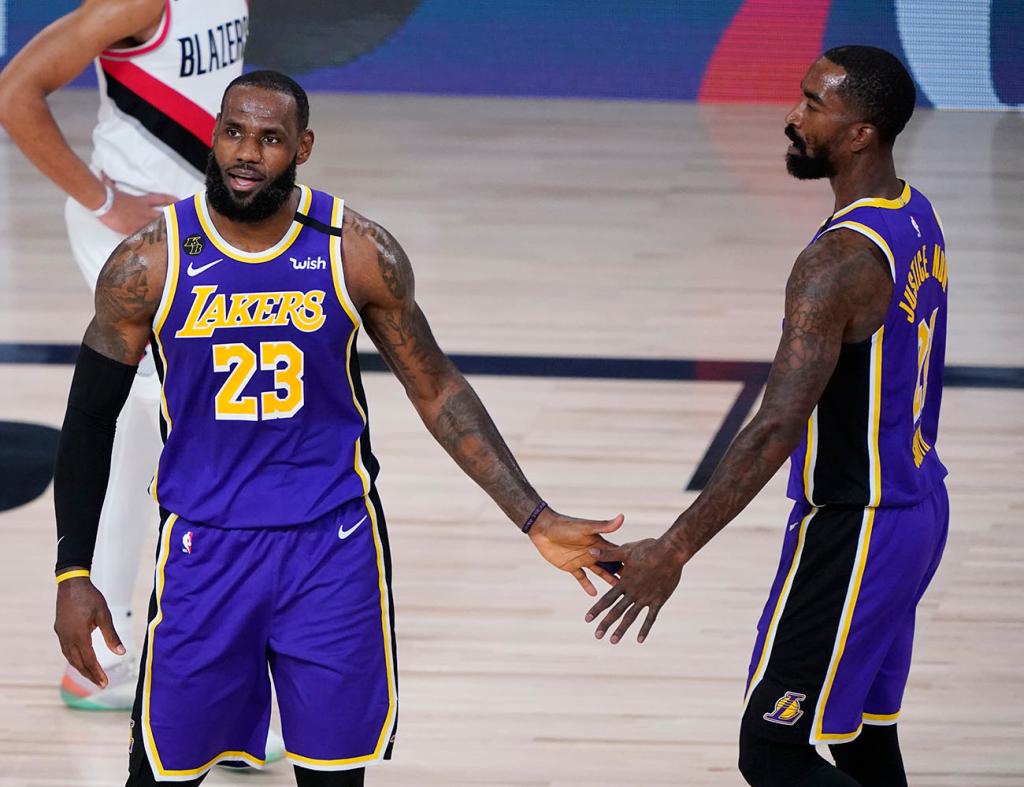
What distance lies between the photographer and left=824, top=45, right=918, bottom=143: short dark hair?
284 centimetres

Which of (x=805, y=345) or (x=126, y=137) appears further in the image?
(x=126, y=137)

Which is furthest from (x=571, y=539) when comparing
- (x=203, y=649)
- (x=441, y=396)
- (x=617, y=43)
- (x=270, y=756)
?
(x=617, y=43)

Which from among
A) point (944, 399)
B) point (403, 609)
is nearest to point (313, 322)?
point (403, 609)

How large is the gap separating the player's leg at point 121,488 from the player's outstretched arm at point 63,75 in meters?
0.12

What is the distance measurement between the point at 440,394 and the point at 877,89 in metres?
0.87

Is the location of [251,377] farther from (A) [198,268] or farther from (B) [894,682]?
(B) [894,682]

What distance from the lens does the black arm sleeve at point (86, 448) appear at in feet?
8.99

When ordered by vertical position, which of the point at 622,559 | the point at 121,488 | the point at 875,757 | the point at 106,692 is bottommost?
the point at 106,692

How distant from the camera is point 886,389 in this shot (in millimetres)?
2783

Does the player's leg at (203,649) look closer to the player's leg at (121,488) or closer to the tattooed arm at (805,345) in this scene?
the tattooed arm at (805,345)

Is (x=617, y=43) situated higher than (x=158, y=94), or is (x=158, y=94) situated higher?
(x=158, y=94)

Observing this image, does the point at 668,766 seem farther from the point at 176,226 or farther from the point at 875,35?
the point at 875,35

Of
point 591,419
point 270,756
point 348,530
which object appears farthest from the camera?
point 591,419

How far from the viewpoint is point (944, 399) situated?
19.9ft
